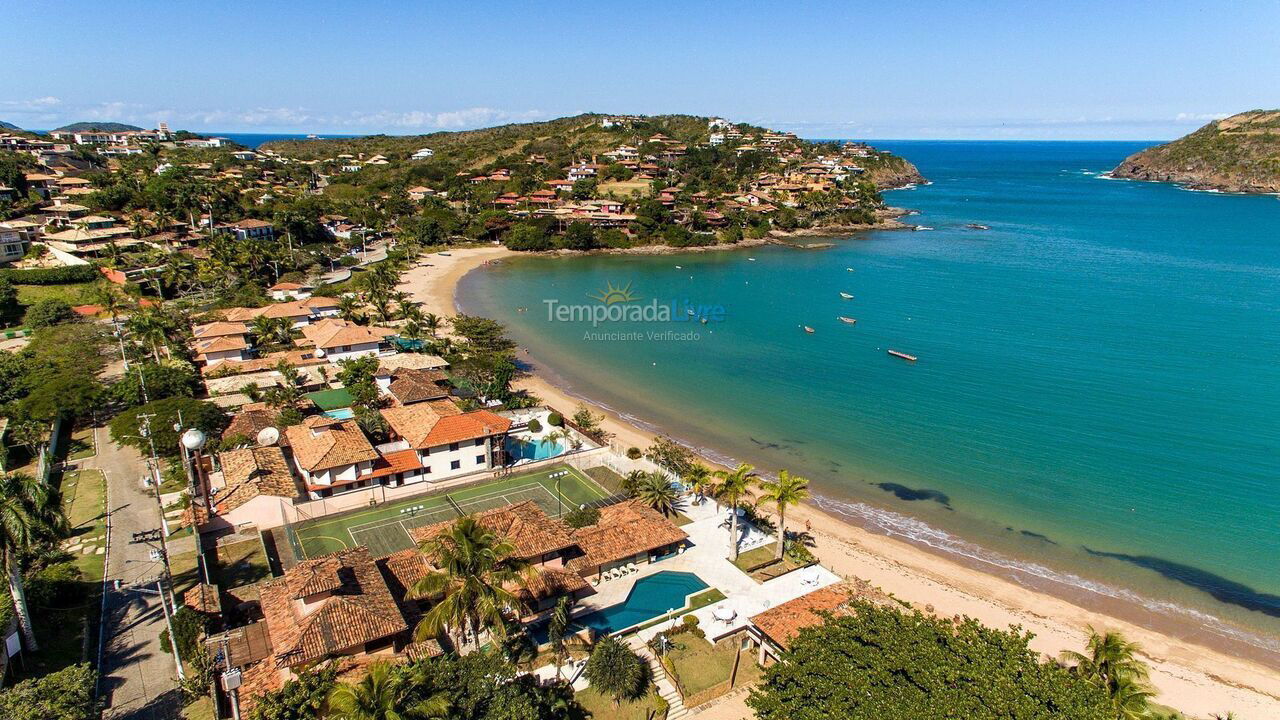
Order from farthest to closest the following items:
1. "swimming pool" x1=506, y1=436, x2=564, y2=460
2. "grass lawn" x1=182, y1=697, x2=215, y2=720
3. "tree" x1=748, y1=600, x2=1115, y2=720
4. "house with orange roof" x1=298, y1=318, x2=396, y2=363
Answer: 1. "house with orange roof" x1=298, y1=318, x2=396, y2=363
2. "swimming pool" x1=506, y1=436, x2=564, y2=460
3. "grass lawn" x1=182, y1=697, x2=215, y2=720
4. "tree" x1=748, y1=600, x2=1115, y2=720

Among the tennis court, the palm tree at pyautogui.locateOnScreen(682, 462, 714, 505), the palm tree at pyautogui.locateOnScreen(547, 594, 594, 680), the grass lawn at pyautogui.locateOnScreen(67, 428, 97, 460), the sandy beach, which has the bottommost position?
the sandy beach

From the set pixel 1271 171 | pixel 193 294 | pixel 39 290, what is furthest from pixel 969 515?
pixel 1271 171

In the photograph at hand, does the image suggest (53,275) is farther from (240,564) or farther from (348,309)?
(240,564)

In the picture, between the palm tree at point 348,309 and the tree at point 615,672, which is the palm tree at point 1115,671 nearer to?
the tree at point 615,672

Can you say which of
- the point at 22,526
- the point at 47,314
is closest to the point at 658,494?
the point at 22,526

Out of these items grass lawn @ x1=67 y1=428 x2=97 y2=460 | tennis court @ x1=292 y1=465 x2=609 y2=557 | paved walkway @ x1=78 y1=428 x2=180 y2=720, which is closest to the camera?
paved walkway @ x1=78 y1=428 x2=180 y2=720

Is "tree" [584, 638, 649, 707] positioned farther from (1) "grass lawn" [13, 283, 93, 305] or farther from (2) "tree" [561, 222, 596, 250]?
(2) "tree" [561, 222, 596, 250]

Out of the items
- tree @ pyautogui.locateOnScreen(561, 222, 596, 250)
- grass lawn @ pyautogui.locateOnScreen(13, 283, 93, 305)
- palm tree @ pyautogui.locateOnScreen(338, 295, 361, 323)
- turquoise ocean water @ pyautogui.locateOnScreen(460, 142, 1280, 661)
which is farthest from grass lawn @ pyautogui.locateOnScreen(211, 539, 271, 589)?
tree @ pyautogui.locateOnScreen(561, 222, 596, 250)

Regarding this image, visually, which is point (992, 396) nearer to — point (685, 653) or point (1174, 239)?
point (685, 653)
